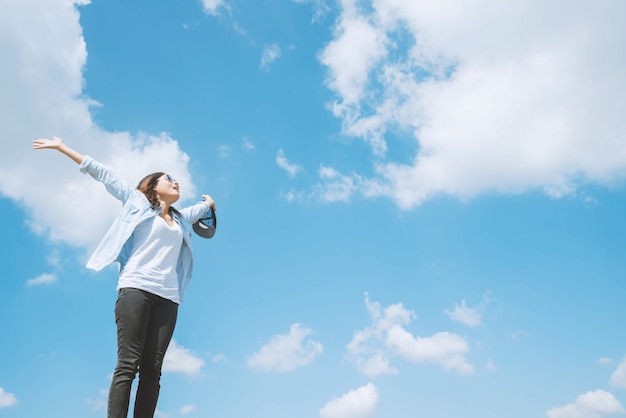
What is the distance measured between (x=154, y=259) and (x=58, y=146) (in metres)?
1.79

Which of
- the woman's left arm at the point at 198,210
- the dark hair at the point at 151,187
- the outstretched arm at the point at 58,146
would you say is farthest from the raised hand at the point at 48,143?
the woman's left arm at the point at 198,210

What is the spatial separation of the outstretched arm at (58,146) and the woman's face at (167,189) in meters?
0.93

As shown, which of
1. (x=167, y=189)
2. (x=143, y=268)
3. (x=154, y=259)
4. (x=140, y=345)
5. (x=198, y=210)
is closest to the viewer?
(x=140, y=345)

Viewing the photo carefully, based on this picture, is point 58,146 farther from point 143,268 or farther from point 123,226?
point 143,268

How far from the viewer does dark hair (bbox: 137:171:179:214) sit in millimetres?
6277

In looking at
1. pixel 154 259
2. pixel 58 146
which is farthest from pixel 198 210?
pixel 58 146

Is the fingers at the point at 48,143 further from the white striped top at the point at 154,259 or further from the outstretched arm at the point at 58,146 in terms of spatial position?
the white striped top at the point at 154,259

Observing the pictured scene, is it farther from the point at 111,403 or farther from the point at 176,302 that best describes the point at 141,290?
the point at 111,403

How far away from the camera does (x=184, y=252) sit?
641cm

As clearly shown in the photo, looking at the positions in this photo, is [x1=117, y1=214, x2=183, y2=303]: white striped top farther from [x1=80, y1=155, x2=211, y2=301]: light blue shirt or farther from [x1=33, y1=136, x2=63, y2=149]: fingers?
[x1=33, y1=136, x2=63, y2=149]: fingers

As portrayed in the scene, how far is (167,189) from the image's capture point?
6.35m

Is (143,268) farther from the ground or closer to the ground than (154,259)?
closer to the ground

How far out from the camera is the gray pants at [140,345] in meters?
5.23

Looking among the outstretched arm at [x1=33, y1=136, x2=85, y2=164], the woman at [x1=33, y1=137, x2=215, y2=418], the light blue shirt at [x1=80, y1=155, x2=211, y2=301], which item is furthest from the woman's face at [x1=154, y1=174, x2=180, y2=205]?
the outstretched arm at [x1=33, y1=136, x2=85, y2=164]
